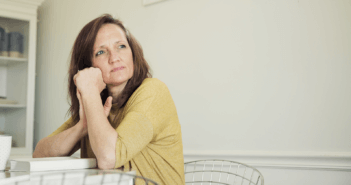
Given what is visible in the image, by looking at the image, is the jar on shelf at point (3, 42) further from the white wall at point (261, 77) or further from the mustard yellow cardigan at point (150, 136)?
the mustard yellow cardigan at point (150, 136)

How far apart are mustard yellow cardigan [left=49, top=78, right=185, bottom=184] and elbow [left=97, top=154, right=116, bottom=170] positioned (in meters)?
0.01

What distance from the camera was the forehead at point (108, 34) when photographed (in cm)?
125

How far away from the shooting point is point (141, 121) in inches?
37.0

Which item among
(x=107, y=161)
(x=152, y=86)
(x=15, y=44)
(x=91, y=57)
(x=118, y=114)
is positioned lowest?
(x=107, y=161)

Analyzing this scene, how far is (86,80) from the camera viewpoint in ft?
3.63

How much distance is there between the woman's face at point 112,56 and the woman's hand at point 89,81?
0.06m

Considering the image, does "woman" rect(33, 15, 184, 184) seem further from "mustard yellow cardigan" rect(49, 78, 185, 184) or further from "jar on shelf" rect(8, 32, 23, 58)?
"jar on shelf" rect(8, 32, 23, 58)

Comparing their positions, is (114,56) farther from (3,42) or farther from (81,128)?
(3,42)

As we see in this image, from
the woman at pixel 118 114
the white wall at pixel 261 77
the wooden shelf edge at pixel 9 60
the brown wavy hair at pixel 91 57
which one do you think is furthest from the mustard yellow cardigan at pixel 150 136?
the wooden shelf edge at pixel 9 60

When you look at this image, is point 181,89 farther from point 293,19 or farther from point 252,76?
point 293,19

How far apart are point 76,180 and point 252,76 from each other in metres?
1.07

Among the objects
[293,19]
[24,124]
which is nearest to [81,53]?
[293,19]

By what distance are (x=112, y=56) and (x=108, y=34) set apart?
0.10m

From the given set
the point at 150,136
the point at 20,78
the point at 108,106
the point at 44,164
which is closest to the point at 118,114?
the point at 108,106
